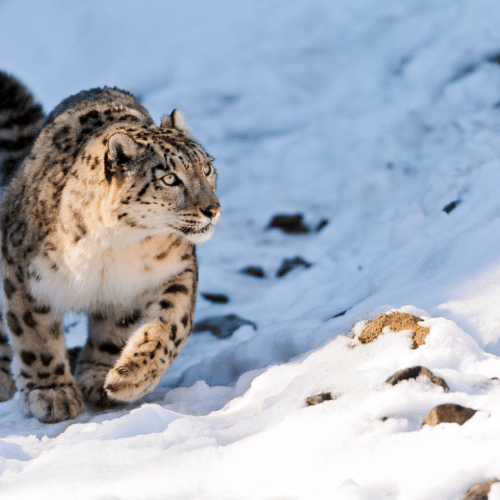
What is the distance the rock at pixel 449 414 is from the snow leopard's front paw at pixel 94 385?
193cm

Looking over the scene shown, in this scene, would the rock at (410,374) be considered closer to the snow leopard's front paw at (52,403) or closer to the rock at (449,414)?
the rock at (449,414)

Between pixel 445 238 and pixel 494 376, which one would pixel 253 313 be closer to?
pixel 445 238

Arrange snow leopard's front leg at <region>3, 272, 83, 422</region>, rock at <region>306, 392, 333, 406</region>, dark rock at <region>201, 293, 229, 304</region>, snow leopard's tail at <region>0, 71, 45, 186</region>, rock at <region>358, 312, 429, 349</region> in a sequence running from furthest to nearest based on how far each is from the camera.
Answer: dark rock at <region>201, 293, 229, 304</region> < snow leopard's tail at <region>0, 71, 45, 186</region> < snow leopard's front leg at <region>3, 272, 83, 422</region> < rock at <region>358, 312, 429, 349</region> < rock at <region>306, 392, 333, 406</region>

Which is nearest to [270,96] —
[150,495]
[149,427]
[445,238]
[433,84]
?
[433,84]

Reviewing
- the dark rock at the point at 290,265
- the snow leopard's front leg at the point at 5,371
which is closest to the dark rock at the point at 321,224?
the dark rock at the point at 290,265

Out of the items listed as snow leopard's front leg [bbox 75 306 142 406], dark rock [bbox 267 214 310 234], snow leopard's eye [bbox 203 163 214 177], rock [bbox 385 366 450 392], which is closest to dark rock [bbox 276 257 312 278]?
dark rock [bbox 267 214 310 234]

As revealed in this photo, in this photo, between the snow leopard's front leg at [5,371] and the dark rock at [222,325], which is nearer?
the snow leopard's front leg at [5,371]

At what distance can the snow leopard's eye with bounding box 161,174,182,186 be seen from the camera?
377cm

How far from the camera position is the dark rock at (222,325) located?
18.2 feet

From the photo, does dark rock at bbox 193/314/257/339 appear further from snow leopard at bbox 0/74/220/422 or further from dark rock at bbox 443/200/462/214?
dark rock at bbox 443/200/462/214

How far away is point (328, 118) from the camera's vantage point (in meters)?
7.55

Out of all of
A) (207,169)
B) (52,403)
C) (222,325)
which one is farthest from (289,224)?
(52,403)

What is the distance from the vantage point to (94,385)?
4312mm

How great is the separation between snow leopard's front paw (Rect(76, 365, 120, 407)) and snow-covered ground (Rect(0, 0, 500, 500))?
0.19 meters
